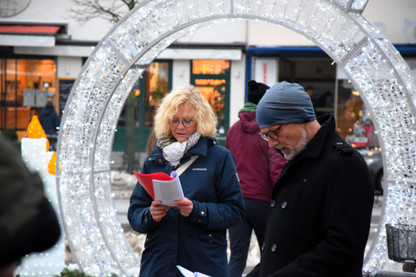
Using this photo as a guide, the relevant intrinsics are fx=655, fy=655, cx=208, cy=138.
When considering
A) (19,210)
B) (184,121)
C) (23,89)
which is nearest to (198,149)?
(184,121)

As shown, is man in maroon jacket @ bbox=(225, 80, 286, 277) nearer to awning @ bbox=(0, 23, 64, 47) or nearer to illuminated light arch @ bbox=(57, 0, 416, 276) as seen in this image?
illuminated light arch @ bbox=(57, 0, 416, 276)

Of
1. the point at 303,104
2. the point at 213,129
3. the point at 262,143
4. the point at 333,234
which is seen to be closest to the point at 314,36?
the point at 262,143

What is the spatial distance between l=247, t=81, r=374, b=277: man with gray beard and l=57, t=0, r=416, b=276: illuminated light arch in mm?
2607

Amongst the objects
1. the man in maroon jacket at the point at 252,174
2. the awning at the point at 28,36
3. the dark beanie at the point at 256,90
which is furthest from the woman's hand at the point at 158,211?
the awning at the point at 28,36

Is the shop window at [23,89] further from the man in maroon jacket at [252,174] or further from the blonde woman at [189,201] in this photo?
the blonde woman at [189,201]

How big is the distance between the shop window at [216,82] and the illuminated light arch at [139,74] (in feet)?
47.4

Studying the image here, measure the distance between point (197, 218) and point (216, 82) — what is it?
17242 mm

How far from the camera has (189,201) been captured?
3.62 m

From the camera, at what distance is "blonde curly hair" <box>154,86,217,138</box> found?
394 cm

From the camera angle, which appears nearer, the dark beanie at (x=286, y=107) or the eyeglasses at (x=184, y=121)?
the dark beanie at (x=286, y=107)

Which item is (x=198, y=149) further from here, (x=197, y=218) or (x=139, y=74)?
(x=139, y=74)

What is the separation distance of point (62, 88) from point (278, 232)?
743 inches

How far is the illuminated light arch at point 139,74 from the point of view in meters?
5.28

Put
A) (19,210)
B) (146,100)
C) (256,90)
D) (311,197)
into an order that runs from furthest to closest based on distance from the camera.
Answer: (146,100) < (256,90) < (311,197) < (19,210)
